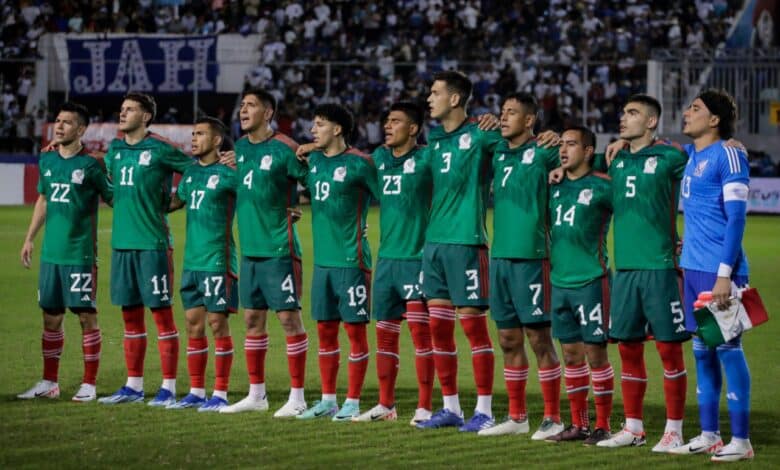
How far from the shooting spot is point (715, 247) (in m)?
9.06

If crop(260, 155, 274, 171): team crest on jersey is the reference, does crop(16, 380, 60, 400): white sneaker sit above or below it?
below

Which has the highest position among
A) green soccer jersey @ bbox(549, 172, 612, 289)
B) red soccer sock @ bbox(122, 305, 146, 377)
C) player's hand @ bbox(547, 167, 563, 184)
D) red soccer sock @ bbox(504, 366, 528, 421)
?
player's hand @ bbox(547, 167, 563, 184)

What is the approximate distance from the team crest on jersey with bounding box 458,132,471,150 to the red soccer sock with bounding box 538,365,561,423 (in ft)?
5.38

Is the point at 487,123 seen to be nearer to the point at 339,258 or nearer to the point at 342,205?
the point at 342,205

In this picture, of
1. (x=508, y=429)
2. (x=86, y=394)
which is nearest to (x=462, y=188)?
(x=508, y=429)

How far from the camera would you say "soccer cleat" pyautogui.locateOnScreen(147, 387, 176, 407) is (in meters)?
11.1

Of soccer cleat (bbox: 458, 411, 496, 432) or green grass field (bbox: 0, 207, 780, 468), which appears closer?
green grass field (bbox: 0, 207, 780, 468)

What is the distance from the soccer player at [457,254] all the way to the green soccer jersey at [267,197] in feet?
3.69

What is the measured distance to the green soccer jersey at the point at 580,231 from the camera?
962cm

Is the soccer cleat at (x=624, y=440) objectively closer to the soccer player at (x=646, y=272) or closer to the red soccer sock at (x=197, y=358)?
the soccer player at (x=646, y=272)

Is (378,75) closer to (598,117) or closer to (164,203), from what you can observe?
(598,117)

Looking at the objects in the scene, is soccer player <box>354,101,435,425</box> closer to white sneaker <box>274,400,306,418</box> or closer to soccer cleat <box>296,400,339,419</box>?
soccer cleat <box>296,400,339,419</box>

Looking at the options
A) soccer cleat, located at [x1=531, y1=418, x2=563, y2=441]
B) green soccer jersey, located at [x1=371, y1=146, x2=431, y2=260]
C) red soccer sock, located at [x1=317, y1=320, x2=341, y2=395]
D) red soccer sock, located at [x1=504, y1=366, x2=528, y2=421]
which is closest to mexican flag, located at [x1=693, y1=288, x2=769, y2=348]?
soccer cleat, located at [x1=531, y1=418, x2=563, y2=441]

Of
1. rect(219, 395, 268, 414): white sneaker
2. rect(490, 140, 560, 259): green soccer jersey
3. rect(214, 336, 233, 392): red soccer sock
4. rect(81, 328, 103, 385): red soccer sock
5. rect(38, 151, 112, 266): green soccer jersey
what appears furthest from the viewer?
rect(38, 151, 112, 266): green soccer jersey
